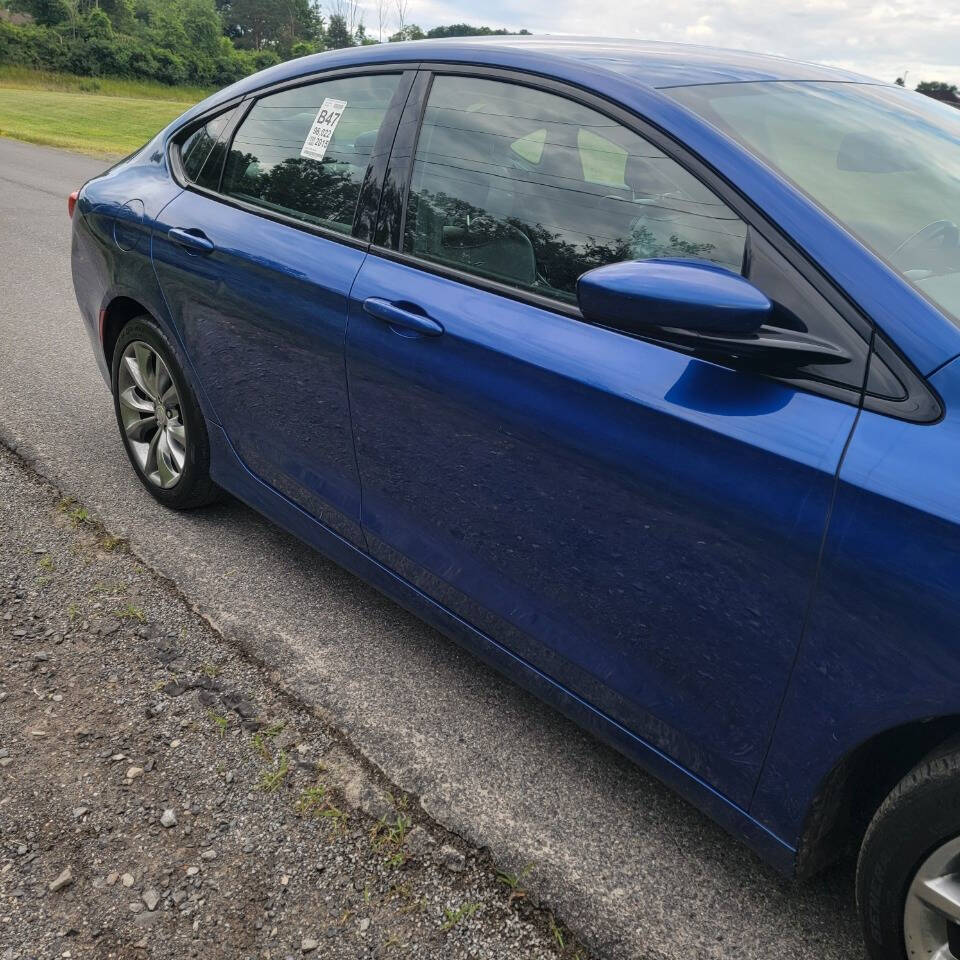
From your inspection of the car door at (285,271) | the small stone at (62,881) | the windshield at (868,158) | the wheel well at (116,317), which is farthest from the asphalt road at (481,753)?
the windshield at (868,158)

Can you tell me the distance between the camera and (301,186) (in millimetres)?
2871

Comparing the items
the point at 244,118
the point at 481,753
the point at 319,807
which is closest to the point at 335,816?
the point at 319,807

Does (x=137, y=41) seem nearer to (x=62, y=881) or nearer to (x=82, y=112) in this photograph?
(x=82, y=112)

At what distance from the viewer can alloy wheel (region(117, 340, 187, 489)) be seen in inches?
137

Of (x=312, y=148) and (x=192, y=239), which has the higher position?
(x=312, y=148)

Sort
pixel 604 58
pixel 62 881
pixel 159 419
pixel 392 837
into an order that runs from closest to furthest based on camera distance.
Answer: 1. pixel 62 881
2. pixel 392 837
3. pixel 604 58
4. pixel 159 419

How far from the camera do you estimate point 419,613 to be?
2633 millimetres

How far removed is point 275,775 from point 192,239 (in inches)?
69.0

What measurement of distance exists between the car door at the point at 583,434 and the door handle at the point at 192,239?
2.57ft

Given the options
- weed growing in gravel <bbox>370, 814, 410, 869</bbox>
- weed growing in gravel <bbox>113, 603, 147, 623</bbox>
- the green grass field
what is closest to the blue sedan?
weed growing in gravel <bbox>370, 814, 410, 869</bbox>

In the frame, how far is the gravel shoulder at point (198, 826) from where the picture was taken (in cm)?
195

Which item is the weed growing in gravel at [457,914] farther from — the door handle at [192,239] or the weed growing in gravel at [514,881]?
the door handle at [192,239]

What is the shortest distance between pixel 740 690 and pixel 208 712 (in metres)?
1.48

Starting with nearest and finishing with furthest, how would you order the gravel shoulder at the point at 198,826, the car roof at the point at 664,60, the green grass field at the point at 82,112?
the gravel shoulder at the point at 198,826 → the car roof at the point at 664,60 → the green grass field at the point at 82,112
